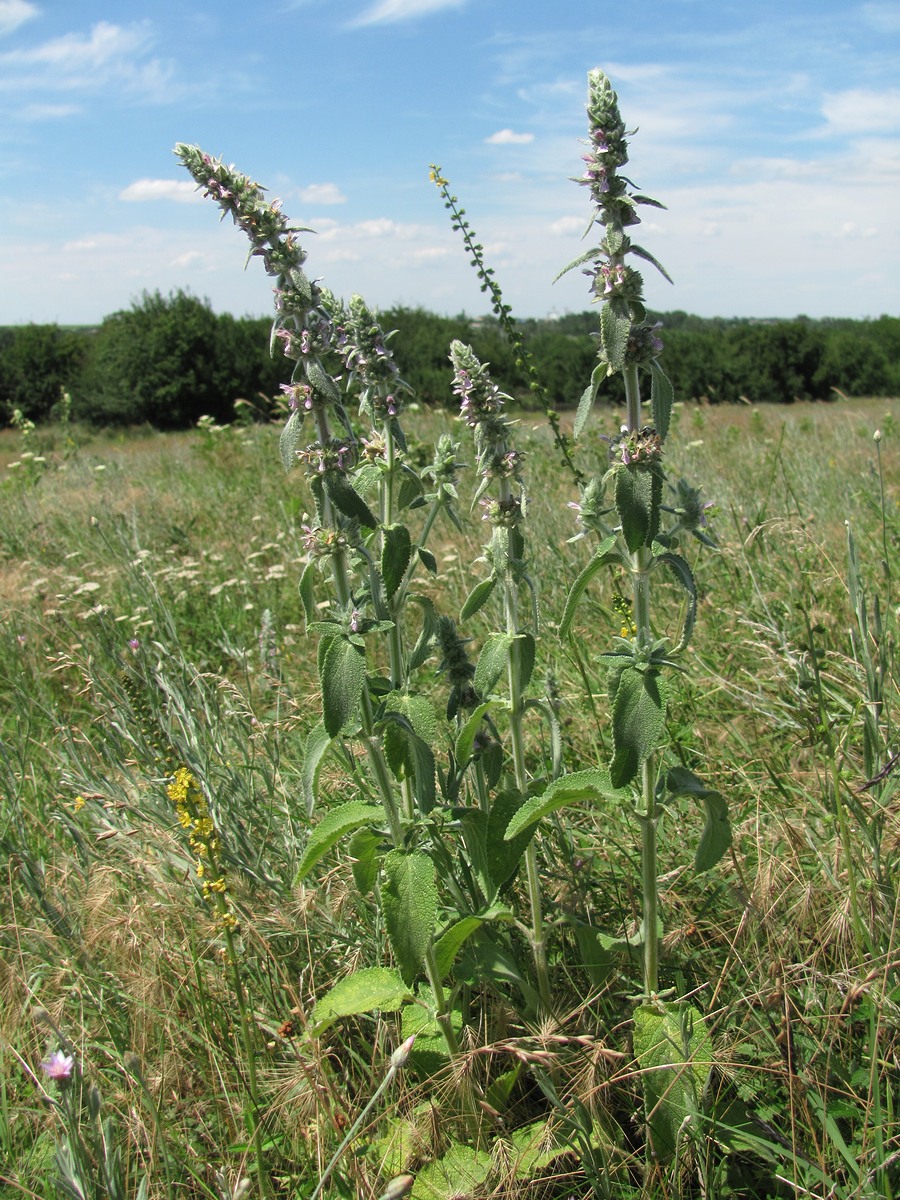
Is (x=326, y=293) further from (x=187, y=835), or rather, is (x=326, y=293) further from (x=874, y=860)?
(x=874, y=860)

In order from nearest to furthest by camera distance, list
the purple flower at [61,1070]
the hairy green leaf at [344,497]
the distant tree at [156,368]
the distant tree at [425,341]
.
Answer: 1. the purple flower at [61,1070]
2. the hairy green leaf at [344,497]
3. the distant tree at [425,341]
4. the distant tree at [156,368]

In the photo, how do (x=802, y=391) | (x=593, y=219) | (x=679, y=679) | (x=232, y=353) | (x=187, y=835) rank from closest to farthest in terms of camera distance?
1. (x=593, y=219)
2. (x=187, y=835)
3. (x=679, y=679)
4. (x=802, y=391)
5. (x=232, y=353)

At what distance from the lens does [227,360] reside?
123 feet

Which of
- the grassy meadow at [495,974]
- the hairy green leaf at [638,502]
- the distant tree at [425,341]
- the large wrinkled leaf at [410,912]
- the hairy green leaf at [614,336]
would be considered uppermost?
the distant tree at [425,341]

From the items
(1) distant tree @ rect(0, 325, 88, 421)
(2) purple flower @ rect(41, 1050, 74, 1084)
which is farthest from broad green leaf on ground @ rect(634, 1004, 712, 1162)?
(1) distant tree @ rect(0, 325, 88, 421)

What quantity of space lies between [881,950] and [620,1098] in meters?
0.62

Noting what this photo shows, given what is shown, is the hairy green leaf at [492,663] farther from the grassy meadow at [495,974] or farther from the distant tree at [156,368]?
the distant tree at [156,368]

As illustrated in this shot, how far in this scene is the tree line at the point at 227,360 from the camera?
2953 centimetres

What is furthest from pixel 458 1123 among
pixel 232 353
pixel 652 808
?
pixel 232 353

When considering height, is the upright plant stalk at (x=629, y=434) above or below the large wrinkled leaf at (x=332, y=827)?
above

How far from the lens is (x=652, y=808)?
1700 mm

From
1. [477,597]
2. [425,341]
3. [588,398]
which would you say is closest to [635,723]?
[477,597]

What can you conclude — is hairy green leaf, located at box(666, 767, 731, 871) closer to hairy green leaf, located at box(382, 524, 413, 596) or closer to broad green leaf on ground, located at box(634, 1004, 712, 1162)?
broad green leaf on ground, located at box(634, 1004, 712, 1162)

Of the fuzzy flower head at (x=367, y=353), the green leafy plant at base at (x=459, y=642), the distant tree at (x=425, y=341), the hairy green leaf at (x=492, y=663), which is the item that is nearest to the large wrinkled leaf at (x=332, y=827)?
the green leafy plant at base at (x=459, y=642)
